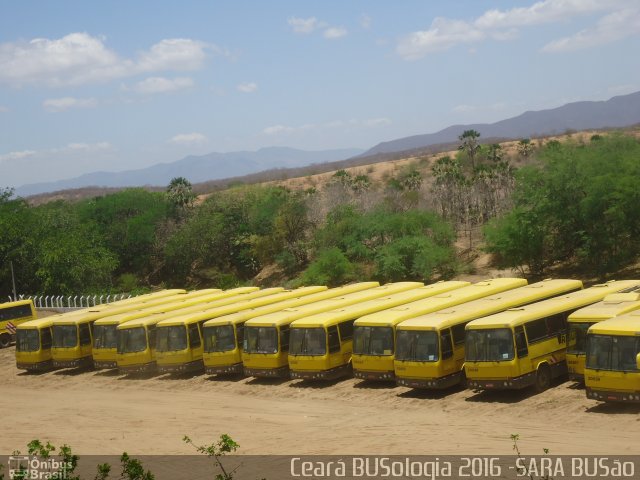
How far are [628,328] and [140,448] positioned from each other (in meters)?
11.7

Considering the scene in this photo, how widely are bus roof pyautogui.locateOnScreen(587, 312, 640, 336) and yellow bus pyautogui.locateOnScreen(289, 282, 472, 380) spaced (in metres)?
8.26

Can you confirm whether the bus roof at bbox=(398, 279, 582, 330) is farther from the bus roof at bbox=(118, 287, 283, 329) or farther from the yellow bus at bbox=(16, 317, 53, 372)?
the yellow bus at bbox=(16, 317, 53, 372)

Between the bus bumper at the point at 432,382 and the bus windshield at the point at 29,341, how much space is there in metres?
17.8

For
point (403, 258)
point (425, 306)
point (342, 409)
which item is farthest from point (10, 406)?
point (403, 258)

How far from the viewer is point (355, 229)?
182 ft

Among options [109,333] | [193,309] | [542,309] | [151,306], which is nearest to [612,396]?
[542,309]

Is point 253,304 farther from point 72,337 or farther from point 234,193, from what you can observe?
point 234,193

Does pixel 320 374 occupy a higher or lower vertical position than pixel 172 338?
lower

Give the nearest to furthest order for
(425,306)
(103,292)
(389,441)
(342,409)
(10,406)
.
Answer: (389,441) → (342,409) → (425,306) → (10,406) → (103,292)

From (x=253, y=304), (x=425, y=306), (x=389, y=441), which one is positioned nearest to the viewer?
(x=389, y=441)

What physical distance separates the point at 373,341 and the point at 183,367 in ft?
26.4

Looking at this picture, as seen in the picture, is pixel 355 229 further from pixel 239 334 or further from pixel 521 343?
pixel 521 343

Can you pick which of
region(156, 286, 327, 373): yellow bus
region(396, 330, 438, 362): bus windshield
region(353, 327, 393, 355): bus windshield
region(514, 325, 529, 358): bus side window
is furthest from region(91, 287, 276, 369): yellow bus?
region(514, 325, 529, 358): bus side window

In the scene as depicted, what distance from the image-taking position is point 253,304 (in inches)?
1206
